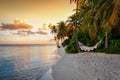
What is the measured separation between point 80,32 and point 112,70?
16358 millimetres

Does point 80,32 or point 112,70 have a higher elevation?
point 80,32

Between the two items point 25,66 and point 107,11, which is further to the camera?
point 25,66

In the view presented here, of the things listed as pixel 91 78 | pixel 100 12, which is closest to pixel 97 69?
pixel 91 78

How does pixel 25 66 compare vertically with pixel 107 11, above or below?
below

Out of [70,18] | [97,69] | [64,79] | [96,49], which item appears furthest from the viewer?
[70,18]

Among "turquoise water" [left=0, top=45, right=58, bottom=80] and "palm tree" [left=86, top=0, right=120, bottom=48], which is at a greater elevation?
"palm tree" [left=86, top=0, right=120, bottom=48]

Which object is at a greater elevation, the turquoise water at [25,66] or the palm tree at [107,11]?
the palm tree at [107,11]

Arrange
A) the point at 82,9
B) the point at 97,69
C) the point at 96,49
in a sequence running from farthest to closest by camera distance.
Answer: the point at 82,9
the point at 96,49
the point at 97,69

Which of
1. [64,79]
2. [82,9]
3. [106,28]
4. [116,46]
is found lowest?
[64,79]

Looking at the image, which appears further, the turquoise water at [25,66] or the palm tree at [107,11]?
the palm tree at [107,11]

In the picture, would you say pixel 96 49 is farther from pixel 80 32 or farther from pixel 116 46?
pixel 80 32

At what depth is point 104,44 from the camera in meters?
22.5

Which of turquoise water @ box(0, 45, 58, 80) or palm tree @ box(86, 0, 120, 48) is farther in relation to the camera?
palm tree @ box(86, 0, 120, 48)

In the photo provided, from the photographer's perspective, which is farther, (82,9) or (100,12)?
(82,9)
